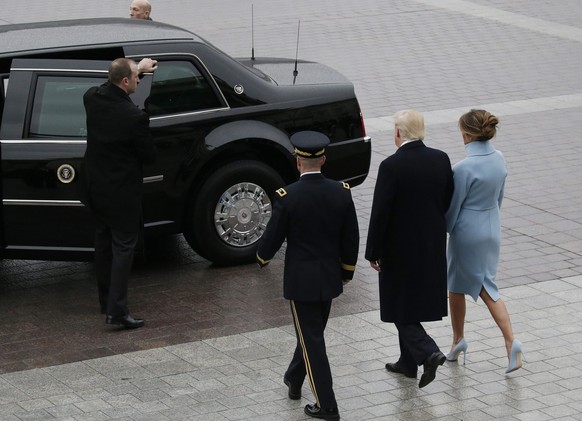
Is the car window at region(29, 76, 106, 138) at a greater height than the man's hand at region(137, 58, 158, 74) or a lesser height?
lesser

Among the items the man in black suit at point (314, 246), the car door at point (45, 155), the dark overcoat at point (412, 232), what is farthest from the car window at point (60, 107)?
the dark overcoat at point (412, 232)

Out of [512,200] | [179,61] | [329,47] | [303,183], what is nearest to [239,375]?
[303,183]

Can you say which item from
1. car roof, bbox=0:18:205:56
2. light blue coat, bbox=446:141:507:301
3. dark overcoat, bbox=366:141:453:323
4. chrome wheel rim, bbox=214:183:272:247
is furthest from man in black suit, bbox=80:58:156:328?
light blue coat, bbox=446:141:507:301

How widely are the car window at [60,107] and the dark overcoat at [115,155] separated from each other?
0.67 metres

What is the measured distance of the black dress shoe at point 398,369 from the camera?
7352 mm

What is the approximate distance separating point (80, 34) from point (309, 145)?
3.23 m

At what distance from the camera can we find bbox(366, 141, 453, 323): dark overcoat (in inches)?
274

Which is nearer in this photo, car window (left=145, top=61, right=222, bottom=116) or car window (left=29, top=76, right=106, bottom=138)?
car window (left=29, top=76, right=106, bottom=138)

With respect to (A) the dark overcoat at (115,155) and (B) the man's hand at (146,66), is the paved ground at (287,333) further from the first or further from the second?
(B) the man's hand at (146,66)

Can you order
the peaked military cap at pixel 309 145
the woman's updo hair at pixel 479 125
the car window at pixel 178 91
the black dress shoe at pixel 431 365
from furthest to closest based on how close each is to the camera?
the car window at pixel 178 91 → the woman's updo hair at pixel 479 125 → the black dress shoe at pixel 431 365 → the peaked military cap at pixel 309 145

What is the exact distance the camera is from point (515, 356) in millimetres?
7316

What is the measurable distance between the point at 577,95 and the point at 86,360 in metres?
8.99

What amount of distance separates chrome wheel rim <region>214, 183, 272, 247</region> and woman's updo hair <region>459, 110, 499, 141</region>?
96.9 inches

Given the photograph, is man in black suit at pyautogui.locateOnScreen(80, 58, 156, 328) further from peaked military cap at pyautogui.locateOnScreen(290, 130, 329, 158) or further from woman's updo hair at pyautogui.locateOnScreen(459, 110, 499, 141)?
woman's updo hair at pyautogui.locateOnScreen(459, 110, 499, 141)
